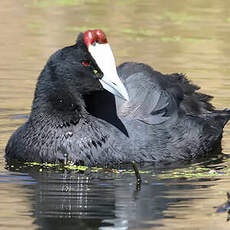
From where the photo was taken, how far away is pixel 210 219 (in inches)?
230

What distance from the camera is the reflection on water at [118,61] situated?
589 centimetres

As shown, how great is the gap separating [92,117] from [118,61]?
505cm

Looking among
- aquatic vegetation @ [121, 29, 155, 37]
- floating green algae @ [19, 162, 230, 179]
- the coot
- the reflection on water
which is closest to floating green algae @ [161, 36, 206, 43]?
the reflection on water

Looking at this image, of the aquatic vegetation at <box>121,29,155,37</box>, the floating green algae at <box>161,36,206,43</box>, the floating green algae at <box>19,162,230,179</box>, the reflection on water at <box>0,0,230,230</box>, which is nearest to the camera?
the reflection on water at <box>0,0,230,230</box>

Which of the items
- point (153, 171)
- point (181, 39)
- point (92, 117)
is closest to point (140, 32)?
point (181, 39)

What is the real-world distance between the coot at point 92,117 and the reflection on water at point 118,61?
8.6 inches

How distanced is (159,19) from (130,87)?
28.1 feet

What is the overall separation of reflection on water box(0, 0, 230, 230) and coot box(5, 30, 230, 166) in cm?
22

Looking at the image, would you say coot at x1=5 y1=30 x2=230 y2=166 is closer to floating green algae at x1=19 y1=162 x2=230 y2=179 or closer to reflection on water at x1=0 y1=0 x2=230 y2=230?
floating green algae at x1=19 y1=162 x2=230 y2=179

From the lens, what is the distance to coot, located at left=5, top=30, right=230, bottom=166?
730 cm

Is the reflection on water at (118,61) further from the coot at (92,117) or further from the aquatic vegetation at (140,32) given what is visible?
the coot at (92,117)

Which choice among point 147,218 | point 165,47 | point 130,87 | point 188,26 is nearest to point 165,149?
point 130,87

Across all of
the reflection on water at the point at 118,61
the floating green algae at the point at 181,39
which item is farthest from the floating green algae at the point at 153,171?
the floating green algae at the point at 181,39

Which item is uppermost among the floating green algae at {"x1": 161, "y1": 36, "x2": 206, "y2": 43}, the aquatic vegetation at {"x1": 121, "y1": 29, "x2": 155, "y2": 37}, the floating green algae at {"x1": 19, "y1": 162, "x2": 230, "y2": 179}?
the aquatic vegetation at {"x1": 121, "y1": 29, "x2": 155, "y2": 37}
